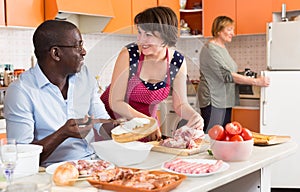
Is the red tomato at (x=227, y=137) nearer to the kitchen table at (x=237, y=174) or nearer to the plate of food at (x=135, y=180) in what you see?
the kitchen table at (x=237, y=174)

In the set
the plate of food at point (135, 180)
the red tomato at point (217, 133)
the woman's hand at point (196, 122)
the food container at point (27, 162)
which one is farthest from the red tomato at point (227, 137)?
the food container at point (27, 162)

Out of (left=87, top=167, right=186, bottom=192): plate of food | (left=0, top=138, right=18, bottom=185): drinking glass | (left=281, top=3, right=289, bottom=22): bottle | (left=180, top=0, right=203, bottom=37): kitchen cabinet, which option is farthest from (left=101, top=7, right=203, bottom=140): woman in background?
(left=180, top=0, right=203, bottom=37): kitchen cabinet

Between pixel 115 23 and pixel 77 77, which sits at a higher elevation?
pixel 115 23

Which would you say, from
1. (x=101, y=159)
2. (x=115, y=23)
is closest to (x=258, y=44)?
(x=115, y=23)

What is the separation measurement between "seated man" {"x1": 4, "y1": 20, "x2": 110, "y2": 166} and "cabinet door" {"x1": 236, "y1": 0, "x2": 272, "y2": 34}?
8.57ft

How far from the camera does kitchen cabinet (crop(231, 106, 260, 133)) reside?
13.4ft

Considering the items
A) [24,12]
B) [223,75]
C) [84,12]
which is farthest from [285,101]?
[24,12]

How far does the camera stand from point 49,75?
6.58ft

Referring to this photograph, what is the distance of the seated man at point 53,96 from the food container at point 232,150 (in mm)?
481

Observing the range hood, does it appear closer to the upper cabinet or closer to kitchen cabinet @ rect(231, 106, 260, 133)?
the upper cabinet

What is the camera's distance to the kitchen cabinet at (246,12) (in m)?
4.25

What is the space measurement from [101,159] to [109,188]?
0.37 meters

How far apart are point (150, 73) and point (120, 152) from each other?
14.6 inches

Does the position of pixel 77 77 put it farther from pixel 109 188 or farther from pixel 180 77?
pixel 109 188
